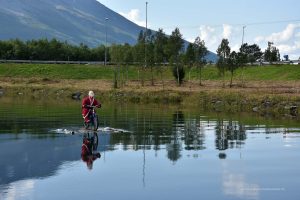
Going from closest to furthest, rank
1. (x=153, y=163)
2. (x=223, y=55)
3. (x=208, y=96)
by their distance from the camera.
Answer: (x=153, y=163) < (x=208, y=96) < (x=223, y=55)

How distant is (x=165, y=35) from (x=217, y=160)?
63.1 metres

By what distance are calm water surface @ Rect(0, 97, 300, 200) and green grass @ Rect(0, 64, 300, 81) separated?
2443 inches

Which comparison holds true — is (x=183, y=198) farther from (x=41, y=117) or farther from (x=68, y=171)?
(x=41, y=117)

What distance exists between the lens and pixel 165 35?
81.7 metres

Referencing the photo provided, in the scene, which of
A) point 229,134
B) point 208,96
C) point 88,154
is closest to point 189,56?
point 208,96

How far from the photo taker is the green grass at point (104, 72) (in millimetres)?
92750

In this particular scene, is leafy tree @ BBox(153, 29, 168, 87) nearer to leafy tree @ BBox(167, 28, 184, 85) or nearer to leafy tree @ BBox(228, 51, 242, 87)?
leafy tree @ BBox(167, 28, 184, 85)

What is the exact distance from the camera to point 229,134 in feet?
92.3

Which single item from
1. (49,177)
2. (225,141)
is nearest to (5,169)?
(49,177)

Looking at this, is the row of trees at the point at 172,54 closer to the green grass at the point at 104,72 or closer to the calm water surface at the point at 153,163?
the green grass at the point at 104,72

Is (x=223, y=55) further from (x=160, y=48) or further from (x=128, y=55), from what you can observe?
(x=128, y=55)

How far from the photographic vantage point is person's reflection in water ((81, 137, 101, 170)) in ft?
61.9

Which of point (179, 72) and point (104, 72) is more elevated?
point (104, 72)

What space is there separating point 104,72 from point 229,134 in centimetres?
7654
